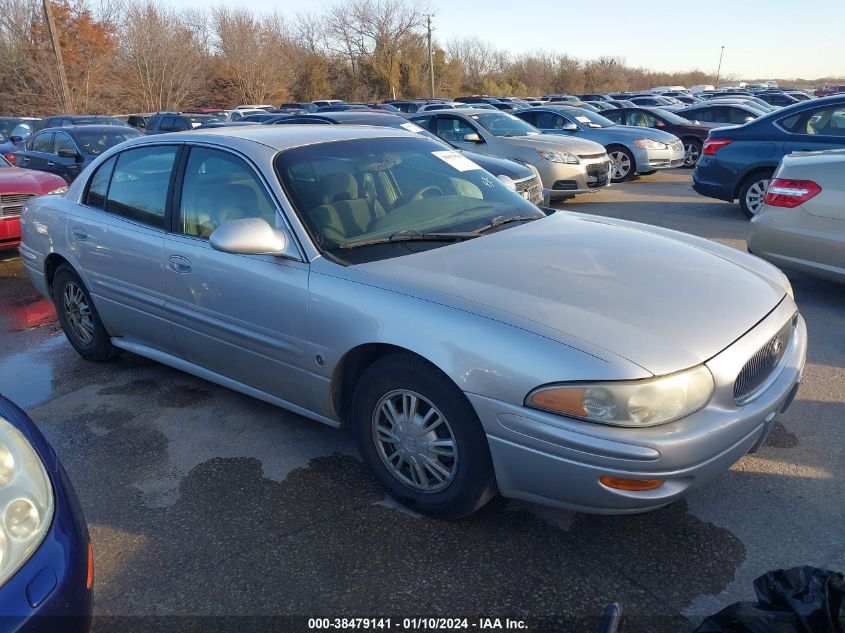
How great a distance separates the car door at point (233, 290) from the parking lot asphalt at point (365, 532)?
1.39 feet

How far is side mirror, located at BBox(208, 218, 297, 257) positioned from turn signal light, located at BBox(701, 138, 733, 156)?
304 inches

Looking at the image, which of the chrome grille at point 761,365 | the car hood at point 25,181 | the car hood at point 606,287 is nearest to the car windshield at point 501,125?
the car hood at point 25,181

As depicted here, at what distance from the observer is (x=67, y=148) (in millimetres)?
11539

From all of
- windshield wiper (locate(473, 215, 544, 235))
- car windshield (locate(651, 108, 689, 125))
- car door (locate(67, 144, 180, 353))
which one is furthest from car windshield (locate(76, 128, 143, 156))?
car windshield (locate(651, 108, 689, 125))

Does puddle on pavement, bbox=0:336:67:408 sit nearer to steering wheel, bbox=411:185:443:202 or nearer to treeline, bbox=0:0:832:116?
steering wheel, bbox=411:185:443:202

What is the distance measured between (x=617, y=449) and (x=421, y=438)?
830 mm

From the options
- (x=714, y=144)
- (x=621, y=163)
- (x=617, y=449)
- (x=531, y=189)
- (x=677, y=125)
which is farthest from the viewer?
(x=677, y=125)

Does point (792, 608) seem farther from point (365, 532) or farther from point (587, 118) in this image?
point (587, 118)

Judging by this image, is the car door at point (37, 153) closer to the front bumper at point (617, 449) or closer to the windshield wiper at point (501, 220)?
the windshield wiper at point (501, 220)

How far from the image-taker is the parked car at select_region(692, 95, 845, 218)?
837 cm

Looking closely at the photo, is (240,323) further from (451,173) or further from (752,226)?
(752,226)

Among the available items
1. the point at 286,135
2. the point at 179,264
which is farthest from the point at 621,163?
the point at 179,264

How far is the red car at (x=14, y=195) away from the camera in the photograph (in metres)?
8.25

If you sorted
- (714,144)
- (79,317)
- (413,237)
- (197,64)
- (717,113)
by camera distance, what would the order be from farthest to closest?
1. (197,64)
2. (717,113)
3. (714,144)
4. (79,317)
5. (413,237)
